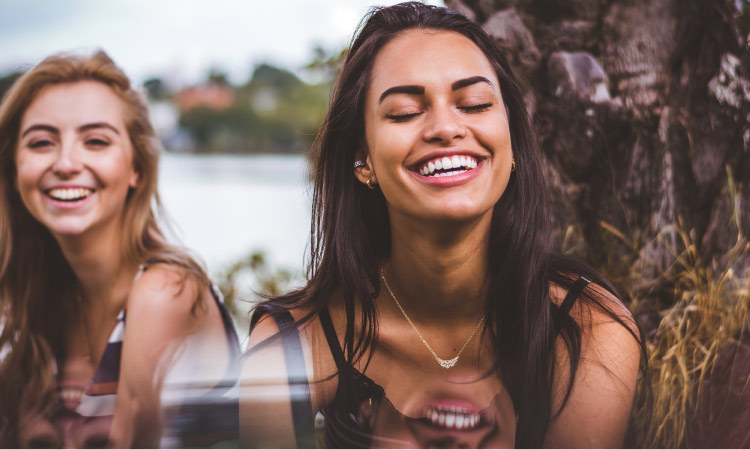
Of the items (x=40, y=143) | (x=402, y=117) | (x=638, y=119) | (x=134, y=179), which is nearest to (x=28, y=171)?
(x=40, y=143)

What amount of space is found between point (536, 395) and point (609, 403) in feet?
0.63

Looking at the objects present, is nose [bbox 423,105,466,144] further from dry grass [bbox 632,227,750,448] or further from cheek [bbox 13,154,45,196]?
cheek [bbox 13,154,45,196]

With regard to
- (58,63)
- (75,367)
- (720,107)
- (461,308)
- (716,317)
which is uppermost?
(58,63)

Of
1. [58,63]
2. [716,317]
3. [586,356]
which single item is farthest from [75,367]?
[716,317]

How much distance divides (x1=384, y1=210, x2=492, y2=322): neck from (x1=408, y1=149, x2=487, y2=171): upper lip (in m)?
0.17

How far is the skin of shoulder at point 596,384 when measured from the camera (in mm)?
1938

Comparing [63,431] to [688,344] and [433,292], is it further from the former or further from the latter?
[688,344]

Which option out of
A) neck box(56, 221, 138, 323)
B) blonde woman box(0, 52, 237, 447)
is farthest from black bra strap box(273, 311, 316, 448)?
neck box(56, 221, 138, 323)

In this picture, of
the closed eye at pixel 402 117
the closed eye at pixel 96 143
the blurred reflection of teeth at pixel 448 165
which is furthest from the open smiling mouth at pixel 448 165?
the closed eye at pixel 96 143

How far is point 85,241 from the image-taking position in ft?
8.22

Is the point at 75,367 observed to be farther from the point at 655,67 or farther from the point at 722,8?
the point at 722,8

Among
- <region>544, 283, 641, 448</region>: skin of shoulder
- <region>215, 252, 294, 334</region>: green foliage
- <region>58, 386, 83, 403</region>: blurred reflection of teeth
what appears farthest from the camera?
<region>215, 252, 294, 334</region>: green foliage

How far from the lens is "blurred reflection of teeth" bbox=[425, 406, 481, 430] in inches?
80.4

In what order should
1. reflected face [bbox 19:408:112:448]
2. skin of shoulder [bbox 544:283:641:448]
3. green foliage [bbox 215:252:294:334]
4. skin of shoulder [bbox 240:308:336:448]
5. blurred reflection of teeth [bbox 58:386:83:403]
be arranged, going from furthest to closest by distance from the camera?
green foliage [bbox 215:252:294:334]
blurred reflection of teeth [bbox 58:386:83:403]
reflected face [bbox 19:408:112:448]
skin of shoulder [bbox 240:308:336:448]
skin of shoulder [bbox 544:283:641:448]
